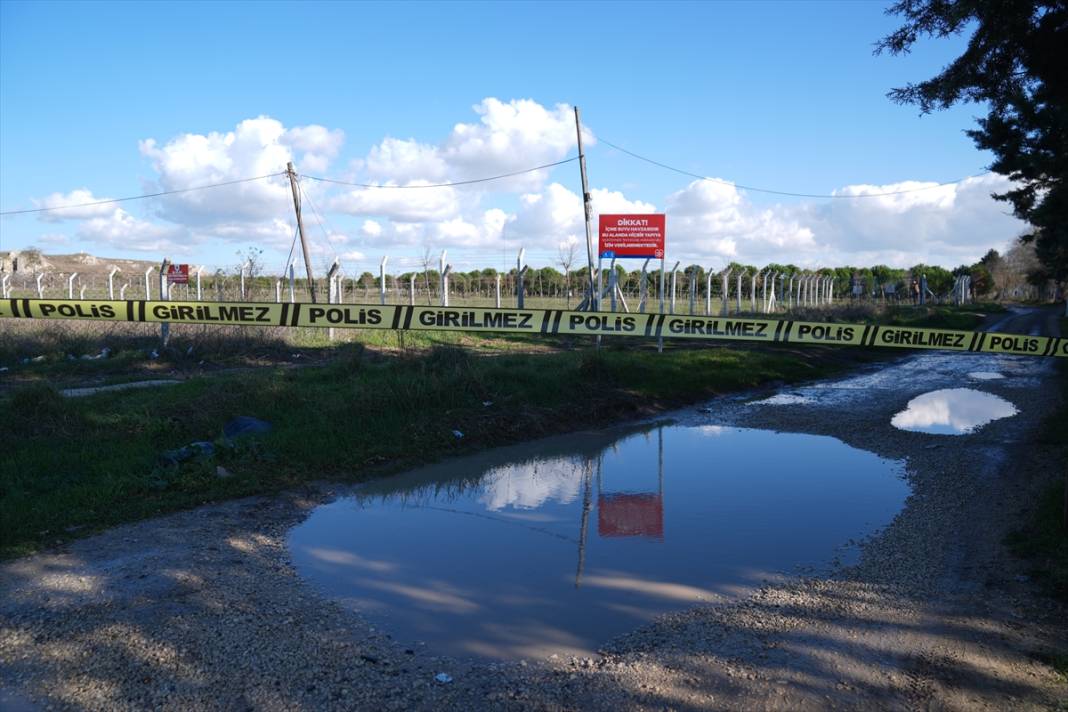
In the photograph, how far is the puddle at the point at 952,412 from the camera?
1191cm

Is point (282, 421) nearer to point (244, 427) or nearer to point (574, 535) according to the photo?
point (244, 427)

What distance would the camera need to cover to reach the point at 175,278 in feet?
62.1

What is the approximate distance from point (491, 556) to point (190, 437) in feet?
15.4

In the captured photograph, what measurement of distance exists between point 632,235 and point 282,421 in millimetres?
12333

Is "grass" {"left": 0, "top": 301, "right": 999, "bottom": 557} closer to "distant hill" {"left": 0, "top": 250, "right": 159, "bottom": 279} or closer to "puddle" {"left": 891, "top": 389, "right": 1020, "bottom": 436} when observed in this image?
"puddle" {"left": 891, "top": 389, "right": 1020, "bottom": 436}

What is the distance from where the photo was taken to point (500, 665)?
14.0 feet

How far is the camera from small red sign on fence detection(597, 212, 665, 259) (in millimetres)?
19938

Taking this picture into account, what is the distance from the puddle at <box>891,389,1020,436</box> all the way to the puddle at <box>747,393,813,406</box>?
1.82 meters

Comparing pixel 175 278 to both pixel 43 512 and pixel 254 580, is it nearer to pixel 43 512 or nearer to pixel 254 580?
pixel 43 512

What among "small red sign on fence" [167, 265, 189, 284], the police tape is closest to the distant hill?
"small red sign on fence" [167, 265, 189, 284]

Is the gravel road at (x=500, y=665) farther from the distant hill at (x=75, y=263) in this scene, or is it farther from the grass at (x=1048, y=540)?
the distant hill at (x=75, y=263)

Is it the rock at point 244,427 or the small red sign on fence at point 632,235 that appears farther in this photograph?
the small red sign on fence at point 632,235

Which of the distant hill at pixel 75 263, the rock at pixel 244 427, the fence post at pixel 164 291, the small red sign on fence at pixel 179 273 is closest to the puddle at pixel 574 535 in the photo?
the rock at pixel 244 427

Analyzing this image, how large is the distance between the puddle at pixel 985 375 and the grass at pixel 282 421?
22.6ft
